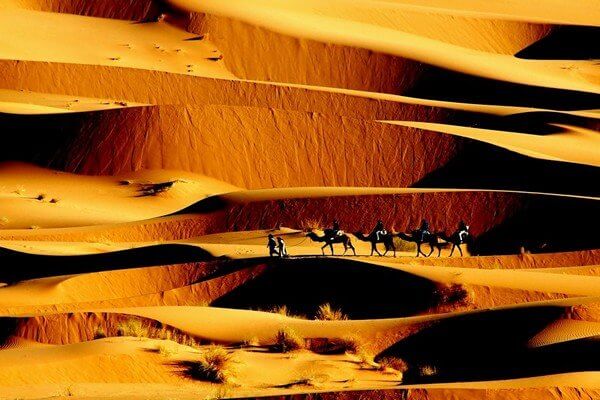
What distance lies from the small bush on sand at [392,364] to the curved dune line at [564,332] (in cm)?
188

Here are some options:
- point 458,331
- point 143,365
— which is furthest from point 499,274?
point 143,365

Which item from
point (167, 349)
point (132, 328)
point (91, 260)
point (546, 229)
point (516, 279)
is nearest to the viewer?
point (167, 349)

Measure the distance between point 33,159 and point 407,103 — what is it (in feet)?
44.0

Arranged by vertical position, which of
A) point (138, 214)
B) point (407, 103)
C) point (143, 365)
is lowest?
point (143, 365)

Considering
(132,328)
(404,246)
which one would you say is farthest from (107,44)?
(132,328)

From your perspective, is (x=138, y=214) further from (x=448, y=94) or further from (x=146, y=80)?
(x=448, y=94)

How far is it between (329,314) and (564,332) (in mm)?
5896

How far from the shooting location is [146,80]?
168 ft

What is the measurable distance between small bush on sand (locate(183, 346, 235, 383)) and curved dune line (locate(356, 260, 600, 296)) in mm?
7291

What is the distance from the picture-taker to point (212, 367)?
1925cm

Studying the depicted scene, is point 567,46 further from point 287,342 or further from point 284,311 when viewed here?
point 287,342

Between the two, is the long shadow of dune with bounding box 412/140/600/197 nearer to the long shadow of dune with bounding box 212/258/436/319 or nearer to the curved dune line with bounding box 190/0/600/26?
the long shadow of dune with bounding box 212/258/436/319

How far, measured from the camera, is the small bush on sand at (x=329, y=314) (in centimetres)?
2519

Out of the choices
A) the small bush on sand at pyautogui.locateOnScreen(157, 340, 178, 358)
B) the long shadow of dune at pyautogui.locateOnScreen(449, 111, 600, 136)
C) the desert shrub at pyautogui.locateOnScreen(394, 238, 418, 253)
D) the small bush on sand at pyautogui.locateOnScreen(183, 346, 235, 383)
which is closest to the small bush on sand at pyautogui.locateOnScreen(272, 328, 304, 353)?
the small bush on sand at pyautogui.locateOnScreen(183, 346, 235, 383)
